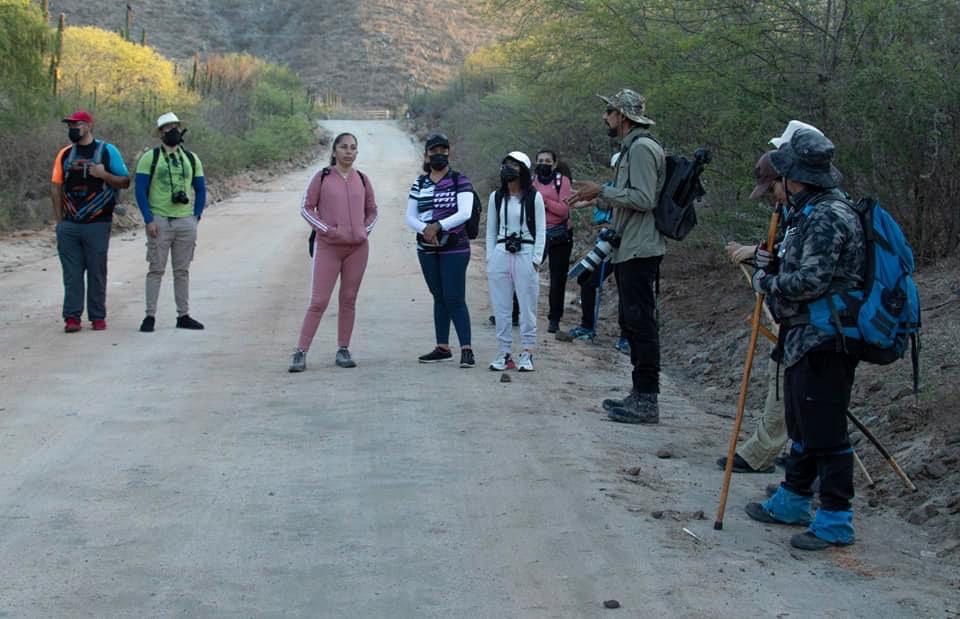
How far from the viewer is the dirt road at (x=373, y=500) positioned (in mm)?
5195

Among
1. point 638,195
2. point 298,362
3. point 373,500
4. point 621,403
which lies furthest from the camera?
point 298,362

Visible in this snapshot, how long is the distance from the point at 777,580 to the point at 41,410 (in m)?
5.45

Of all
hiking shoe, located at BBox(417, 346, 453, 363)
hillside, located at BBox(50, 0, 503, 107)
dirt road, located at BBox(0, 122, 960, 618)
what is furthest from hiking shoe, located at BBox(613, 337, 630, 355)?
hillside, located at BBox(50, 0, 503, 107)

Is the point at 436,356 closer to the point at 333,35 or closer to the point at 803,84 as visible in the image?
the point at 803,84

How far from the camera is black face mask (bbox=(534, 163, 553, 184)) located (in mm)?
12562

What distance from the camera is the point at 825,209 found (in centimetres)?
576

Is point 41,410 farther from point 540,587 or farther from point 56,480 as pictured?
point 540,587

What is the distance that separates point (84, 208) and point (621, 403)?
6032mm

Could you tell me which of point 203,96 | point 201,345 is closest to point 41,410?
point 201,345

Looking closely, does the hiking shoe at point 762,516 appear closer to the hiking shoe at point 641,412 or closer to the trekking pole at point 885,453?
the trekking pole at point 885,453

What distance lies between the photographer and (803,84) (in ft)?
42.2

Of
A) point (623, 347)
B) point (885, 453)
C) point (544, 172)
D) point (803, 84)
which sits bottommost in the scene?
point (623, 347)

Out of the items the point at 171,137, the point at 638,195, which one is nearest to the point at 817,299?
the point at 638,195

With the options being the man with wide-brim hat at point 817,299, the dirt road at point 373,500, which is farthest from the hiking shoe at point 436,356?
the man with wide-brim hat at point 817,299
